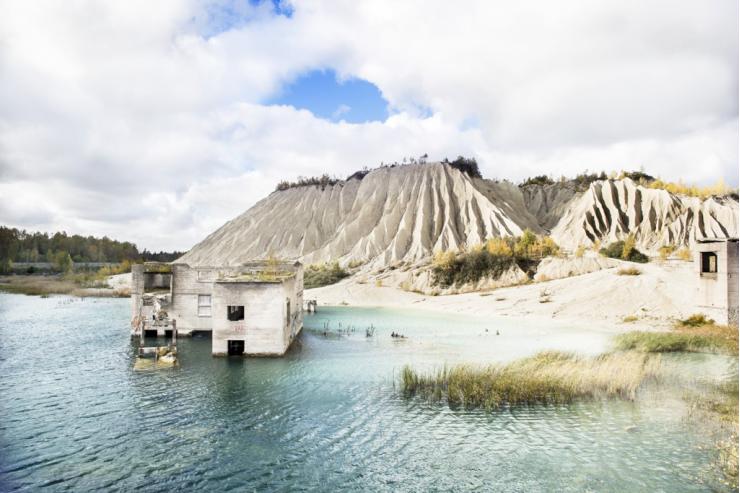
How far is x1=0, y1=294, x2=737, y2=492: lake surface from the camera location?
11086mm

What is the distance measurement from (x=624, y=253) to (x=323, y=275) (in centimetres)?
3924

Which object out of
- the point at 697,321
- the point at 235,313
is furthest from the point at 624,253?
the point at 235,313

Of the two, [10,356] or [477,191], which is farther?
[477,191]

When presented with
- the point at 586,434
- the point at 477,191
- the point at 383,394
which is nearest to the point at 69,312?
the point at 383,394

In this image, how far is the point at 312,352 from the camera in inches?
1018

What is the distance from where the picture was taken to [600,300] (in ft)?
131

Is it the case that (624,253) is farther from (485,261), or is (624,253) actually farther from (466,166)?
(466,166)

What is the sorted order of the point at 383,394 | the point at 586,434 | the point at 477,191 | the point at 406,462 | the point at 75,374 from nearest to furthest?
the point at 406,462 < the point at 586,434 < the point at 383,394 < the point at 75,374 < the point at 477,191

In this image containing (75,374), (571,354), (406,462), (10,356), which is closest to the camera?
(406,462)

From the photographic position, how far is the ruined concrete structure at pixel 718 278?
29172mm

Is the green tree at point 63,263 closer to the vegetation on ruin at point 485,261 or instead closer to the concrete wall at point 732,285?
the vegetation on ruin at point 485,261

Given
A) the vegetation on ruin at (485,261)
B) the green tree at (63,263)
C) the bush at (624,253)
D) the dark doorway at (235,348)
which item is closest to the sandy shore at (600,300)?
the vegetation on ruin at (485,261)

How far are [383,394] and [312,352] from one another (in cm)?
893

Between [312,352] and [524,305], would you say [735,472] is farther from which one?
[524,305]
